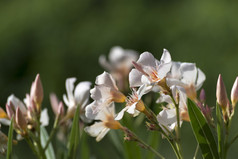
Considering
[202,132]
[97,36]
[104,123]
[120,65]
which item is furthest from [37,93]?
[97,36]

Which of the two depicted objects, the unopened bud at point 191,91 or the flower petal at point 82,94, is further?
the flower petal at point 82,94

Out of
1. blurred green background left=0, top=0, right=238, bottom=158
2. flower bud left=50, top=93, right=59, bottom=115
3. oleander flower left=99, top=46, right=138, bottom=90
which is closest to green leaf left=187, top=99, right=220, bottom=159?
flower bud left=50, top=93, right=59, bottom=115

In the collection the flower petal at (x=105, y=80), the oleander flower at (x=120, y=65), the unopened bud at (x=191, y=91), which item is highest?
the oleander flower at (x=120, y=65)

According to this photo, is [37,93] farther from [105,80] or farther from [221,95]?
[221,95]

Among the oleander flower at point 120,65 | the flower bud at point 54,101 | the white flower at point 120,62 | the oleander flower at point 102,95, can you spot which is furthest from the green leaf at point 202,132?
the white flower at point 120,62

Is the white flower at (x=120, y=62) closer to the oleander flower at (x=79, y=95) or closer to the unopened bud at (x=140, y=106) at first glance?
the oleander flower at (x=79, y=95)

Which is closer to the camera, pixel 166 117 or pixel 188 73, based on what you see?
pixel 166 117
